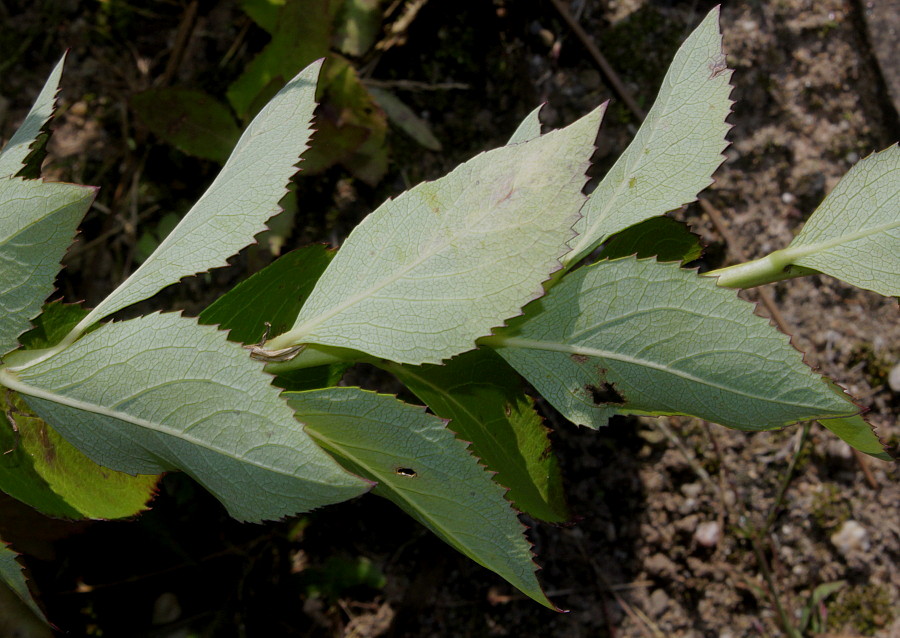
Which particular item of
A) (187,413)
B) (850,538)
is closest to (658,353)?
(187,413)

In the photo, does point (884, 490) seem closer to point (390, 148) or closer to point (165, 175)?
point (390, 148)

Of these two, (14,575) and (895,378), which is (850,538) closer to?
(895,378)

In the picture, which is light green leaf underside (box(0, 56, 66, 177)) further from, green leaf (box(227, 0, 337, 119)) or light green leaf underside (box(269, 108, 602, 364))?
green leaf (box(227, 0, 337, 119))

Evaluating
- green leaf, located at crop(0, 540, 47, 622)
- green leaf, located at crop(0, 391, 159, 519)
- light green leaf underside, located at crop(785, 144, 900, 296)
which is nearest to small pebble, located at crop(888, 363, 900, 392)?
light green leaf underside, located at crop(785, 144, 900, 296)

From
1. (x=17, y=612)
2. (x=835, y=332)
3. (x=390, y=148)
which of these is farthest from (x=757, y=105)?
(x=17, y=612)

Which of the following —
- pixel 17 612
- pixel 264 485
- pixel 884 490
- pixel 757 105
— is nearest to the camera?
pixel 264 485
